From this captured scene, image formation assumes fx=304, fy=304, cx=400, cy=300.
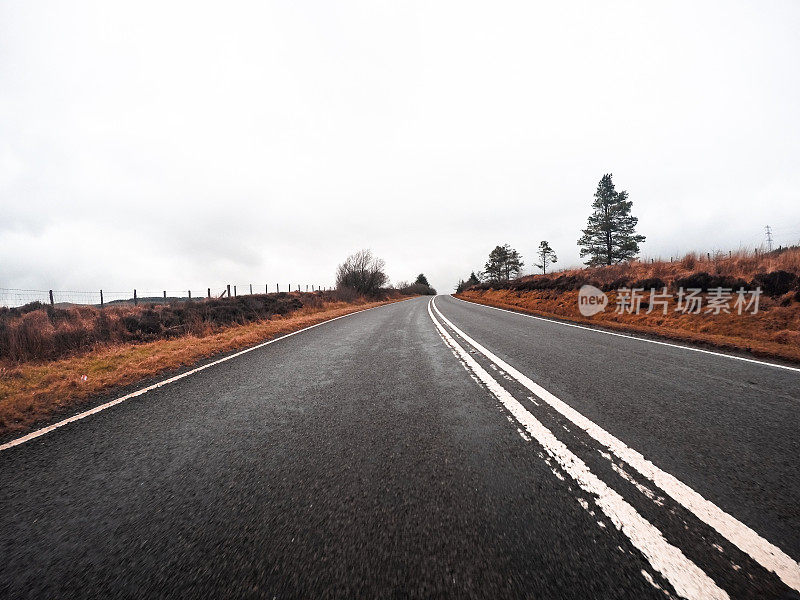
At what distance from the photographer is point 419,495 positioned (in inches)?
69.7

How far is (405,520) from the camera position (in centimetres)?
157

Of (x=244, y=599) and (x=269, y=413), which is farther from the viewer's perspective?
(x=269, y=413)

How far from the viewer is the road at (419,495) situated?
125cm

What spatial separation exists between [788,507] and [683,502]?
527 mm

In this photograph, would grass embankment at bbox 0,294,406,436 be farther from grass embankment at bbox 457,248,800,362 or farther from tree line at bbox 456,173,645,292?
tree line at bbox 456,173,645,292

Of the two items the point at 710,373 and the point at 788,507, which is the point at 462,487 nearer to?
the point at 788,507

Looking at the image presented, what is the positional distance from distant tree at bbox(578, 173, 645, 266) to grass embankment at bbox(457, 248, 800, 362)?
19058 millimetres

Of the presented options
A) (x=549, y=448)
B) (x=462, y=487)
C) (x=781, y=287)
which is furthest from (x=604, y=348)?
(x=781, y=287)

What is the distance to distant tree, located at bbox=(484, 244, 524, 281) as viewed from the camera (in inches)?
2290

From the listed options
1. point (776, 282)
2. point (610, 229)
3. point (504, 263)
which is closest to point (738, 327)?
point (776, 282)
